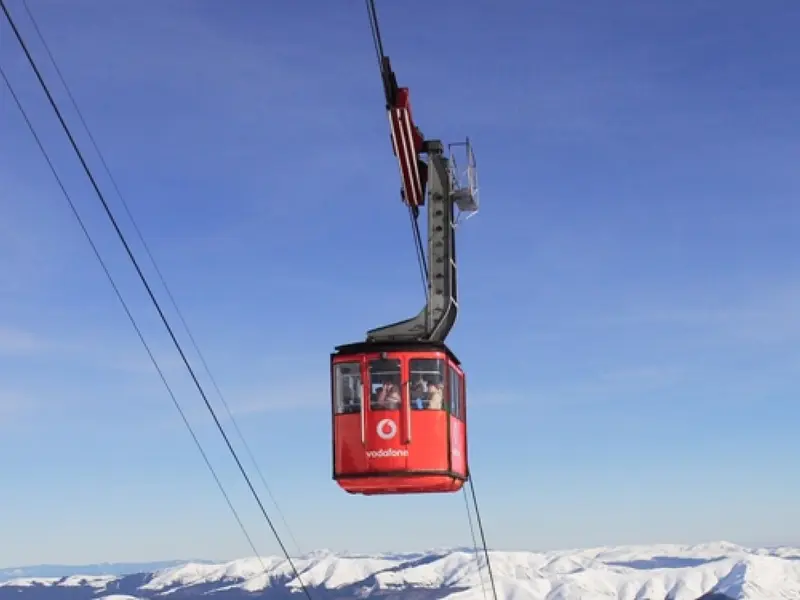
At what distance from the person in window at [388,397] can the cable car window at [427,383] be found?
0.43m

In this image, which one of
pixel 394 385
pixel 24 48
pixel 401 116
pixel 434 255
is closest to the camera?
pixel 24 48

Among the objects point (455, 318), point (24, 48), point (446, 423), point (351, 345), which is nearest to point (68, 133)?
point (24, 48)

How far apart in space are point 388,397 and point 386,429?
866 millimetres

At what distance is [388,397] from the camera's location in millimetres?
29281

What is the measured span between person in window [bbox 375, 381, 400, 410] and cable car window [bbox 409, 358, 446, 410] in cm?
43

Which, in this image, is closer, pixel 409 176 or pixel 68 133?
pixel 68 133

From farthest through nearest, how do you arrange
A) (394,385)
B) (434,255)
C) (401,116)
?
1. (434,255)
2. (401,116)
3. (394,385)

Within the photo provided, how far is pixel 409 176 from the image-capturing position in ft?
112

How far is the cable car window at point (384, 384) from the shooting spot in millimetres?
29219

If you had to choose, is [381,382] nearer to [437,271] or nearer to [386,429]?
[386,429]

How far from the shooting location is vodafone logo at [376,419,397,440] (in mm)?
29000

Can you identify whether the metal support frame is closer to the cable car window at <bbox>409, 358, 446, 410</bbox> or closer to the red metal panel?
the red metal panel

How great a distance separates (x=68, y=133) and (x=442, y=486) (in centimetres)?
1462

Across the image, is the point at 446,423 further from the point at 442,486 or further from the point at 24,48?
the point at 24,48
